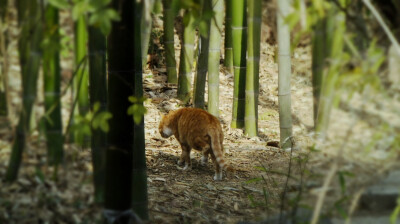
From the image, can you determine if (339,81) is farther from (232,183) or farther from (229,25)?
(229,25)

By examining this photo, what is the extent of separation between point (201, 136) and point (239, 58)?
5.50 feet

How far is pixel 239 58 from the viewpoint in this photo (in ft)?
21.8

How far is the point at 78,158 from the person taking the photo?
90.8 inches

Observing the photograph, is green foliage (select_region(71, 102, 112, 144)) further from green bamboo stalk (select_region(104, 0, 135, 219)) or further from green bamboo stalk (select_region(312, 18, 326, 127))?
green bamboo stalk (select_region(312, 18, 326, 127))

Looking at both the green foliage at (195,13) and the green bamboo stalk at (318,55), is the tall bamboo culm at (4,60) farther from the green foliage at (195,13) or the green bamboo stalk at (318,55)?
the green bamboo stalk at (318,55)

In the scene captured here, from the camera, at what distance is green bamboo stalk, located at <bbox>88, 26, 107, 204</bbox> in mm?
2402

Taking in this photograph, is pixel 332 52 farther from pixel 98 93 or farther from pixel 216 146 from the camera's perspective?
pixel 216 146

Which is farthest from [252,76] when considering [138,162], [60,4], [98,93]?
[60,4]

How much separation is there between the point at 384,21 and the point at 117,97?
1.14 m

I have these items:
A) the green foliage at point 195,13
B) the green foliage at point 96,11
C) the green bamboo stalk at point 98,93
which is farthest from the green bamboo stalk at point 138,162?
the green foliage at point 96,11

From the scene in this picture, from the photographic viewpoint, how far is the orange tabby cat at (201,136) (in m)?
5.19

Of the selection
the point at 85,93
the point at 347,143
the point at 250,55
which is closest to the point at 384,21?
the point at 347,143

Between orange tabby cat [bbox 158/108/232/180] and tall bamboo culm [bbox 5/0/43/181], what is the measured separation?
2.97 m

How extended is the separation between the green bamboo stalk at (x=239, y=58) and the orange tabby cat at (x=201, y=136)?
1.26 metres
